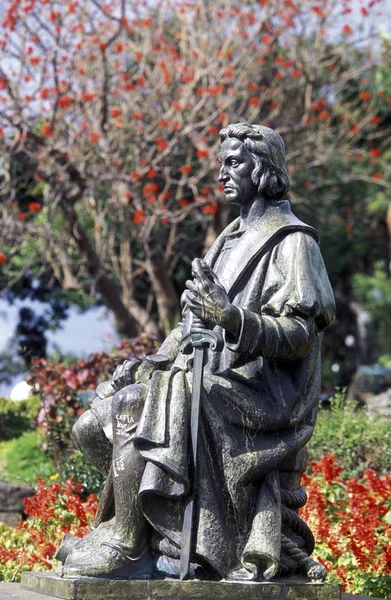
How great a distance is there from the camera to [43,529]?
23.1ft

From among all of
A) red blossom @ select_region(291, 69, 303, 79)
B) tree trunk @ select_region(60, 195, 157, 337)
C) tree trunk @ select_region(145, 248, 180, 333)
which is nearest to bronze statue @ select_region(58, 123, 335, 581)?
tree trunk @ select_region(60, 195, 157, 337)

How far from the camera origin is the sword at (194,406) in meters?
4.16

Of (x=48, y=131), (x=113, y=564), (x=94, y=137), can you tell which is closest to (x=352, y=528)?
(x=113, y=564)

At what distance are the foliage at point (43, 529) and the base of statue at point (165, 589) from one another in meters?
2.04

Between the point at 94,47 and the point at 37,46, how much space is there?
838 mm

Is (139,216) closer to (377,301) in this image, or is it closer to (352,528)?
(352,528)

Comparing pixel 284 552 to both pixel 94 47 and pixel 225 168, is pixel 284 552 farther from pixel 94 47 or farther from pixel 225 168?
pixel 94 47

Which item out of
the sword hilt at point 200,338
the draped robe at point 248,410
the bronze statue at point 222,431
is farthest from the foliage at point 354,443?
the sword hilt at point 200,338

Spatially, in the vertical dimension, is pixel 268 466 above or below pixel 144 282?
above

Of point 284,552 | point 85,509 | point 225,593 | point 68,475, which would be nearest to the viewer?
point 225,593

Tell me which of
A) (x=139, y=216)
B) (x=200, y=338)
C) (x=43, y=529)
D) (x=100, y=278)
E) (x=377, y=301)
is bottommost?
(x=377, y=301)

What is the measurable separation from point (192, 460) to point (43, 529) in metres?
3.11

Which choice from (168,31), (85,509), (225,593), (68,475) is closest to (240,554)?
(225,593)

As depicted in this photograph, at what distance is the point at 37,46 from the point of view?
1351cm
